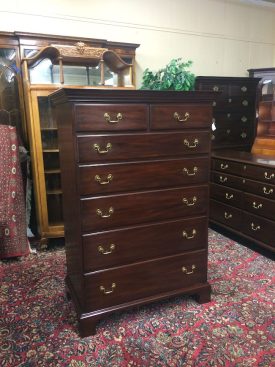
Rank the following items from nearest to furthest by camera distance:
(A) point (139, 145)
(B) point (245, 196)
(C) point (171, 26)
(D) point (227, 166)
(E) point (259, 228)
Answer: (A) point (139, 145), (E) point (259, 228), (B) point (245, 196), (D) point (227, 166), (C) point (171, 26)

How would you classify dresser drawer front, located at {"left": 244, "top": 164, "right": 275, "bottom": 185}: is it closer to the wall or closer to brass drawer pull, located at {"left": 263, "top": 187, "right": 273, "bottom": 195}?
brass drawer pull, located at {"left": 263, "top": 187, "right": 273, "bottom": 195}

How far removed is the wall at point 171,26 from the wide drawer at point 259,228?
200cm

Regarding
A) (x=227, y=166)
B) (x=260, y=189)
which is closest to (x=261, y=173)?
(x=260, y=189)

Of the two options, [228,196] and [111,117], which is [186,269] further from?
[228,196]

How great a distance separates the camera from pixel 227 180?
125 inches

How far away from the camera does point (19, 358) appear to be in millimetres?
1628

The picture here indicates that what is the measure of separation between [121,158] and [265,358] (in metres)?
1.34

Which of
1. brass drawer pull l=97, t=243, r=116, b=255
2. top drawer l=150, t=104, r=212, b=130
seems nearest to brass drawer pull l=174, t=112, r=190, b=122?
top drawer l=150, t=104, r=212, b=130

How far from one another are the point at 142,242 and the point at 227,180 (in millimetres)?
1670

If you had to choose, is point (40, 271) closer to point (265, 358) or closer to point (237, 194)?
point (265, 358)

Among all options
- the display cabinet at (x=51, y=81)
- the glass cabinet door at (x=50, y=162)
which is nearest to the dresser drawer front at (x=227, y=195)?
the display cabinet at (x=51, y=81)

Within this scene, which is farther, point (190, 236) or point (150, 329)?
point (190, 236)

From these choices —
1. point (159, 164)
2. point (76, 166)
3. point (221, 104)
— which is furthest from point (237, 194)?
point (76, 166)

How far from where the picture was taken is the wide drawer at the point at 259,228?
8.89 feet
